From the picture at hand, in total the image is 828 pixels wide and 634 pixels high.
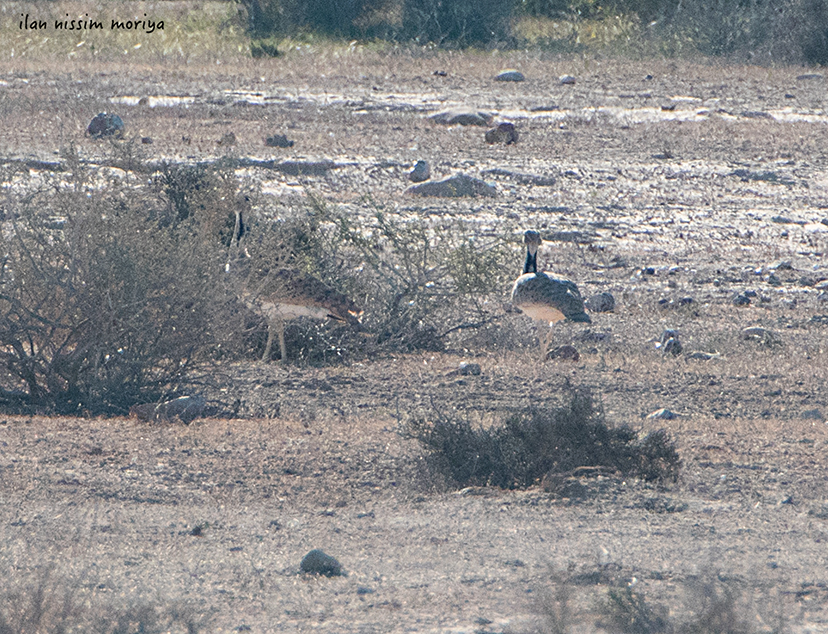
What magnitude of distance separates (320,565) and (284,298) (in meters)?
3.59

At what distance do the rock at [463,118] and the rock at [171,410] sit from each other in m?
12.8

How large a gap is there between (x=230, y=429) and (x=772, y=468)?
2.56 m

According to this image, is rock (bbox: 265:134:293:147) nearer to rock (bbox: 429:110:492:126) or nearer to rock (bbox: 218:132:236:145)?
rock (bbox: 218:132:236:145)

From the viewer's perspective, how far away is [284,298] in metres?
7.32

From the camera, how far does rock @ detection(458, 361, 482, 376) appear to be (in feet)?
24.0

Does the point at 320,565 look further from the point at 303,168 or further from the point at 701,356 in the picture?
the point at 303,168

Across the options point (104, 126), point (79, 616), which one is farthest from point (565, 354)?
point (104, 126)

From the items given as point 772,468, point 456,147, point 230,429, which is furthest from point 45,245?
point 456,147

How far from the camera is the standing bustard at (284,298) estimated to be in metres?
7.27

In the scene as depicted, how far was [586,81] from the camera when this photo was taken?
76.9 ft

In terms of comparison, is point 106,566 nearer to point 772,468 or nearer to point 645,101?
point 772,468

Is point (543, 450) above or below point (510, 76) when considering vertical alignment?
above

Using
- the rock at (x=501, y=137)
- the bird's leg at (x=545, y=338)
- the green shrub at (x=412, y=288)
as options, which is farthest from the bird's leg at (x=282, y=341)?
the rock at (x=501, y=137)

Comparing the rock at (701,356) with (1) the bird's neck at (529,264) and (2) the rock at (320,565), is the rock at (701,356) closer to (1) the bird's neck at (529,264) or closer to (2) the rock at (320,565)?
(1) the bird's neck at (529,264)
